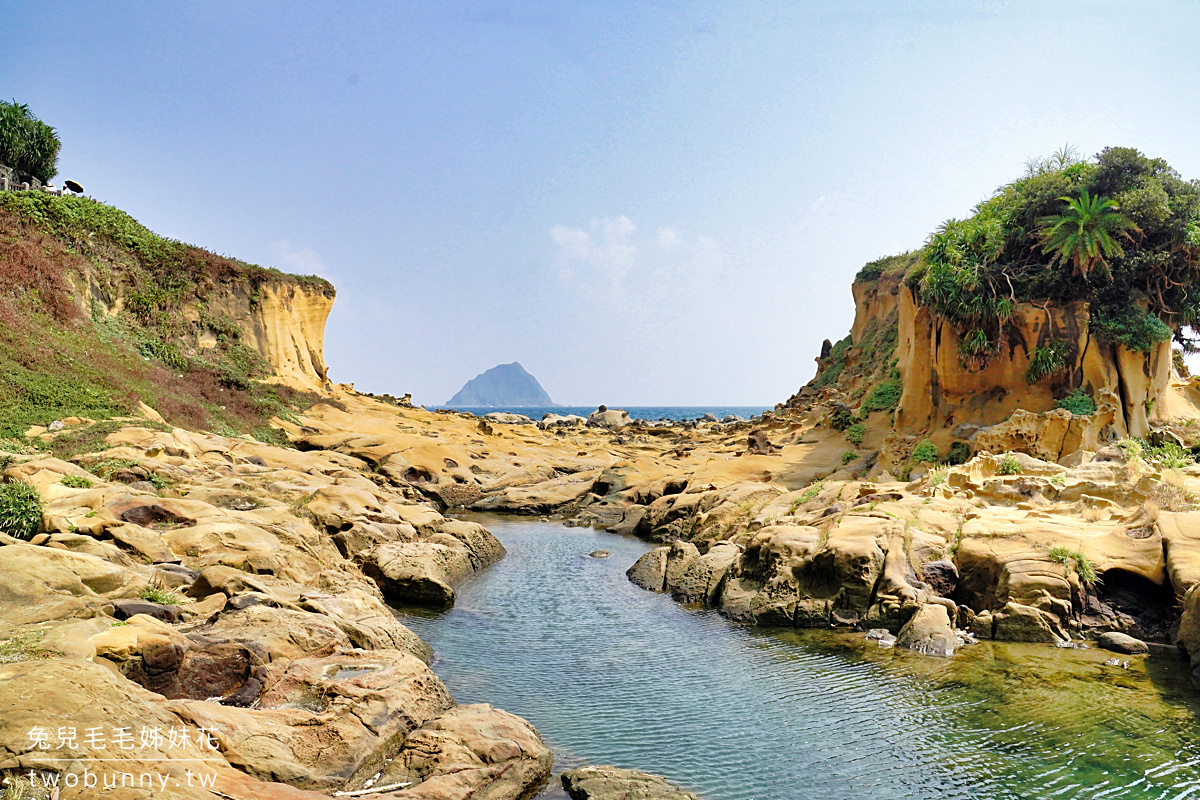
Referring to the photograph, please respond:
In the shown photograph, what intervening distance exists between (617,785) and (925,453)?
22.2m

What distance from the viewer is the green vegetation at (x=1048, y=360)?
84.3 ft

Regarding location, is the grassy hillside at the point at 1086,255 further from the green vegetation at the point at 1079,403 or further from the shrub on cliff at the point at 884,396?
the shrub on cliff at the point at 884,396

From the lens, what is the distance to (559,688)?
12500 millimetres

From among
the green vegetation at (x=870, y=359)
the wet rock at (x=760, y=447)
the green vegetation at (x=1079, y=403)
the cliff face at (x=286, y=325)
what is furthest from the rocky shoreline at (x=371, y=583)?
the cliff face at (x=286, y=325)

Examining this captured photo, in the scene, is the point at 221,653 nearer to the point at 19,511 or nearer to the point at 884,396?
the point at 19,511

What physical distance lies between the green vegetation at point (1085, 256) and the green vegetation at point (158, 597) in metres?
27.0

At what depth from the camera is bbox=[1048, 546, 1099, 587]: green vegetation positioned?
575 inches

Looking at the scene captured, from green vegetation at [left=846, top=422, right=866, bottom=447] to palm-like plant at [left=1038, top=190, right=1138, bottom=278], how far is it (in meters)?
12.2

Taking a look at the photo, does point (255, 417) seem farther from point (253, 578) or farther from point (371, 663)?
point (371, 663)

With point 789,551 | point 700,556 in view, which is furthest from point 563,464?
point 789,551

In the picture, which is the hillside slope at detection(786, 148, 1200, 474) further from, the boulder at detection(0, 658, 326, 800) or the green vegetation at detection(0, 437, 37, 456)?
the green vegetation at detection(0, 437, 37, 456)

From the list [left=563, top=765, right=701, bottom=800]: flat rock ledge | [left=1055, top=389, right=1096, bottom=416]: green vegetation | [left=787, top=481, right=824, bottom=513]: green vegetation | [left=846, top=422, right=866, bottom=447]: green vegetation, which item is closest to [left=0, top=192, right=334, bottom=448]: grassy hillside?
[left=563, top=765, right=701, bottom=800]: flat rock ledge

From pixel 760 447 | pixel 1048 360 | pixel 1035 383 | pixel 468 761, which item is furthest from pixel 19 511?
pixel 760 447

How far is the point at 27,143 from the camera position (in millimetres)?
42750
